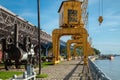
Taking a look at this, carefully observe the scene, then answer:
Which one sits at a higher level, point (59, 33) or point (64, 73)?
point (59, 33)

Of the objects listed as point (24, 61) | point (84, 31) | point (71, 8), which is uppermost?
point (71, 8)

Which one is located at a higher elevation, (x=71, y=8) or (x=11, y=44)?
(x=71, y=8)

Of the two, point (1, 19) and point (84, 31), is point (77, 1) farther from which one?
point (1, 19)

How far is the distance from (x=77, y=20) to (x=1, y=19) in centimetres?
1486

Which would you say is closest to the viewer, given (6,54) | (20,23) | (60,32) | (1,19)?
(6,54)

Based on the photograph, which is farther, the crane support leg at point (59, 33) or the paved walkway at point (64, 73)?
the crane support leg at point (59, 33)

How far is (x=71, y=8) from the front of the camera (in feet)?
185

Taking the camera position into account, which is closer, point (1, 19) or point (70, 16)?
point (1, 19)

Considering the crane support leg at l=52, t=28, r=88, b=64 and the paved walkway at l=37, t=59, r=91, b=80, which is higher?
the crane support leg at l=52, t=28, r=88, b=64

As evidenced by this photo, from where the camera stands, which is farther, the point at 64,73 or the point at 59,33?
the point at 59,33

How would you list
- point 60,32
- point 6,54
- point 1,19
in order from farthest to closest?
point 60,32
point 1,19
point 6,54

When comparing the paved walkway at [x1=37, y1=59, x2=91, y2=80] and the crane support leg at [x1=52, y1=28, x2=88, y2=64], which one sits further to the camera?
the crane support leg at [x1=52, y1=28, x2=88, y2=64]

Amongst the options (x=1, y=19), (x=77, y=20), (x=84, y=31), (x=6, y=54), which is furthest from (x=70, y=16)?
(x=6, y=54)

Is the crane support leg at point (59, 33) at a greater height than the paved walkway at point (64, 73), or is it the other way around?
the crane support leg at point (59, 33)
